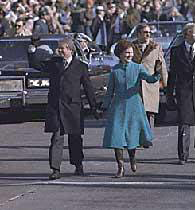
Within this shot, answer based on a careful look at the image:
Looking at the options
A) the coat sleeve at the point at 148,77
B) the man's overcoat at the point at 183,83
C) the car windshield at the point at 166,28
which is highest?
the coat sleeve at the point at 148,77

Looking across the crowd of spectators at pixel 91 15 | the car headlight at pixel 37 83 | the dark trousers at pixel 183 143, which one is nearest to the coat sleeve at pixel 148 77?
the dark trousers at pixel 183 143

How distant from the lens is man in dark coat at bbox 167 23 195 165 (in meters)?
13.9

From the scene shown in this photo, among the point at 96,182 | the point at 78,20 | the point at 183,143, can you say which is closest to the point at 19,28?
the point at 78,20

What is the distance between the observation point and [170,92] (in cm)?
1395

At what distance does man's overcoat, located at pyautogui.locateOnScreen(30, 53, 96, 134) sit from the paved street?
0.68 metres

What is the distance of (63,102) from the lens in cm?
1288

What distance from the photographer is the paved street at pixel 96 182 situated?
1104 centimetres

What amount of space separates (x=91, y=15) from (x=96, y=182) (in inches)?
754

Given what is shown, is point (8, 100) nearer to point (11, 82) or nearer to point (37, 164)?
point (11, 82)

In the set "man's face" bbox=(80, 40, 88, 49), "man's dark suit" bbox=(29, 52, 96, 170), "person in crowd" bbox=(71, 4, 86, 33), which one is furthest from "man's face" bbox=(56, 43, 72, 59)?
"person in crowd" bbox=(71, 4, 86, 33)

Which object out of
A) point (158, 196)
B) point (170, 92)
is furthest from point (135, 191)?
point (170, 92)

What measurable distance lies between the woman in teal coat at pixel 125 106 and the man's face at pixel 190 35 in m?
1.32

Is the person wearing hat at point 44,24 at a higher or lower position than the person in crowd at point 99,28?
higher

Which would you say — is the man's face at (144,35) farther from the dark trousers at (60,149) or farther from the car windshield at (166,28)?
the car windshield at (166,28)
